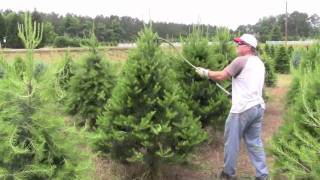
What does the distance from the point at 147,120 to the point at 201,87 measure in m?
→ 2.26

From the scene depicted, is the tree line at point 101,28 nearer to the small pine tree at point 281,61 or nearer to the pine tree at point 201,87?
the small pine tree at point 281,61

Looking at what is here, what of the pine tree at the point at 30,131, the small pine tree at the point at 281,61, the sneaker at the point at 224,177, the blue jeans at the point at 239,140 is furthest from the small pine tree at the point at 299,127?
the small pine tree at the point at 281,61

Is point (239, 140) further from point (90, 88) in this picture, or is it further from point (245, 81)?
point (90, 88)

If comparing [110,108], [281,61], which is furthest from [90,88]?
[281,61]

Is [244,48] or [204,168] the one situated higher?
[244,48]

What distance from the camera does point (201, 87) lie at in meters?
7.80

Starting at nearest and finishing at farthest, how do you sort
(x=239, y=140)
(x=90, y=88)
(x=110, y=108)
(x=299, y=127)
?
1. (x=299, y=127)
2. (x=110, y=108)
3. (x=239, y=140)
4. (x=90, y=88)

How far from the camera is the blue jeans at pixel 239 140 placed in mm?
6223

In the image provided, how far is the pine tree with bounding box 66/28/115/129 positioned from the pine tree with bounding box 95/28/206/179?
2.84 meters

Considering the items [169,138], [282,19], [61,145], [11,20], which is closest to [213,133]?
[169,138]

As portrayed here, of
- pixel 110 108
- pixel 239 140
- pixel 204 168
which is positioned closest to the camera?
pixel 110 108

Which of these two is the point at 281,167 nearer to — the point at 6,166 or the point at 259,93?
the point at 259,93

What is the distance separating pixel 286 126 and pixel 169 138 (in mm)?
1478

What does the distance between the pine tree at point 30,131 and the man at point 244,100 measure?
2.76 meters
